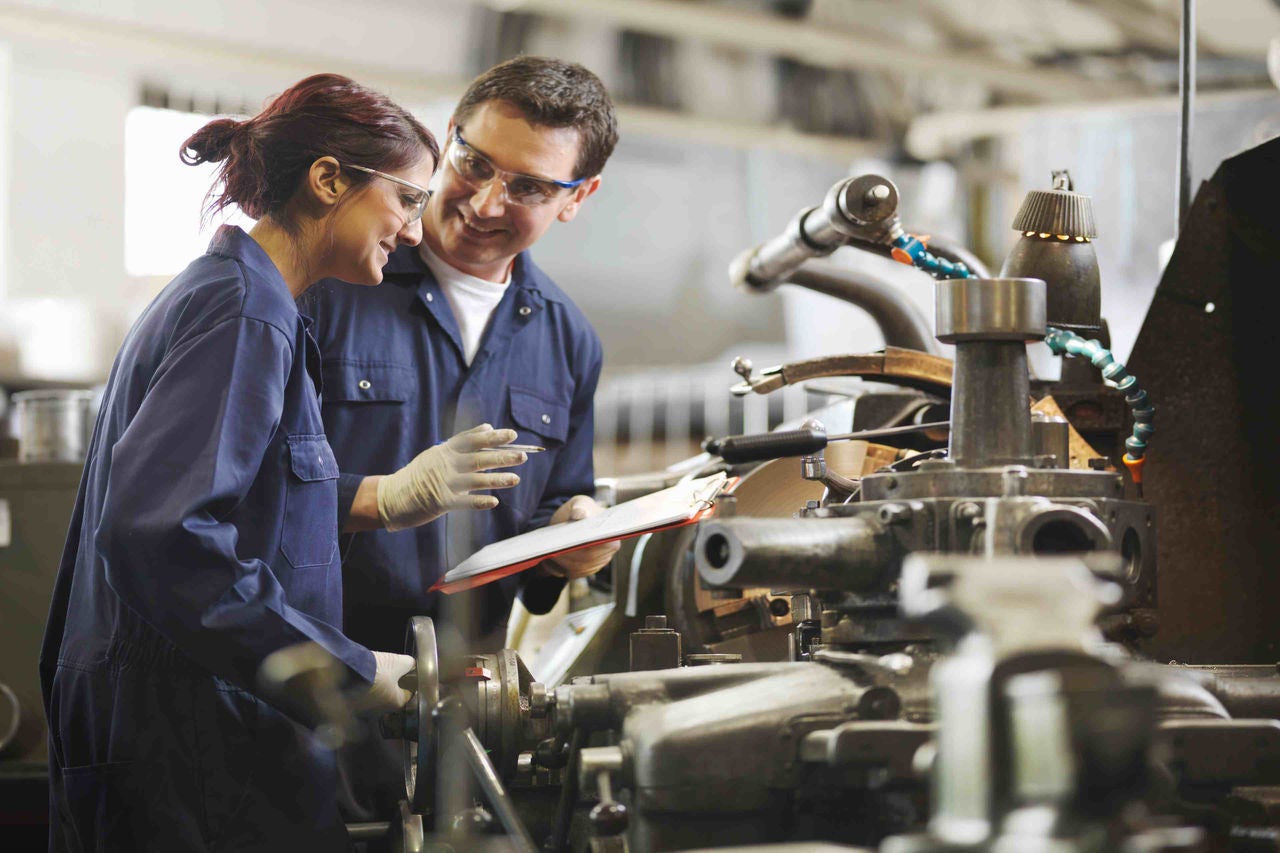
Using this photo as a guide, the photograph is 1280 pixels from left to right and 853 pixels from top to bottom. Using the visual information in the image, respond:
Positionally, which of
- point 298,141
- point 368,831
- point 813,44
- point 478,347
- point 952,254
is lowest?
point 368,831

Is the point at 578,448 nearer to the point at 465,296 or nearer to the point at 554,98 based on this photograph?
the point at 465,296

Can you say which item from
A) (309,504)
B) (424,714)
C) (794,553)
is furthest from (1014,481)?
(309,504)

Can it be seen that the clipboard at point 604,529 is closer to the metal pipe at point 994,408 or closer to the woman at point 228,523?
the woman at point 228,523

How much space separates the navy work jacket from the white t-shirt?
21mm

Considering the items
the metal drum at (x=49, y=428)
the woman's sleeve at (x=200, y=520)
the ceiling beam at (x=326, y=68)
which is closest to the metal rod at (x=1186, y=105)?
the woman's sleeve at (x=200, y=520)

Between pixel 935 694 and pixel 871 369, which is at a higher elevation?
pixel 871 369

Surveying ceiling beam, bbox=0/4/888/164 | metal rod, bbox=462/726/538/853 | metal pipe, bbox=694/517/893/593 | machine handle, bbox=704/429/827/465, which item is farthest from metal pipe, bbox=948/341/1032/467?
ceiling beam, bbox=0/4/888/164

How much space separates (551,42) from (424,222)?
3749 mm

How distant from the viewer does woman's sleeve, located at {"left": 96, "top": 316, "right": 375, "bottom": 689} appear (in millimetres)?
1226

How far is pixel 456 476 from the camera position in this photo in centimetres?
159

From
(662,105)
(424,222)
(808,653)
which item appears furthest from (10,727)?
(662,105)

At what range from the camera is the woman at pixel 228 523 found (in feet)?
4.08

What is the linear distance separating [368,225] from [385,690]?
0.54 meters

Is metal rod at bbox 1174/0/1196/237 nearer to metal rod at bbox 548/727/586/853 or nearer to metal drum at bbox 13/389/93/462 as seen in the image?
metal rod at bbox 548/727/586/853
